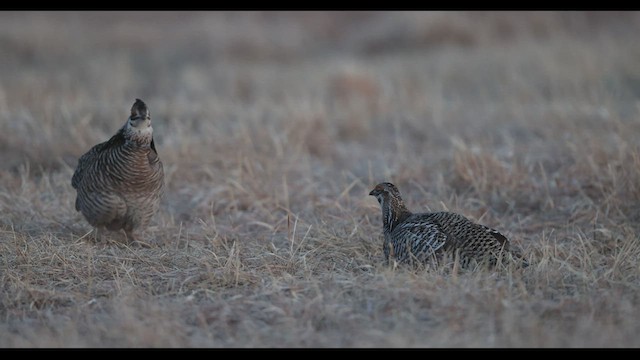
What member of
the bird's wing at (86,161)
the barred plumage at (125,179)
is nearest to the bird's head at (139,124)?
the barred plumage at (125,179)

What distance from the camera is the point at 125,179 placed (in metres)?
5.49

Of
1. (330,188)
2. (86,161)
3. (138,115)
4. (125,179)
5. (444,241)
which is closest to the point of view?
(444,241)

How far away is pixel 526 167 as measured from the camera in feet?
24.5

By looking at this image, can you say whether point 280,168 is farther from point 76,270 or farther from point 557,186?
point 76,270

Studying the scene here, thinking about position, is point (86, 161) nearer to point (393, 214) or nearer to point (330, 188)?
point (393, 214)

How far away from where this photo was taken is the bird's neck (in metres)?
5.46

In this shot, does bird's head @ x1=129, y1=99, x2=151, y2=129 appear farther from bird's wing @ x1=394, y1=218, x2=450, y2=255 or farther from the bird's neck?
bird's wing @ x1=394, y1=218, x2=450, y2=255

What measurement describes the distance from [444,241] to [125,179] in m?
2.24

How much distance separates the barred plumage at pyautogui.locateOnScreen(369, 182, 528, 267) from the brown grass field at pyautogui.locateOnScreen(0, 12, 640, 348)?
21cm

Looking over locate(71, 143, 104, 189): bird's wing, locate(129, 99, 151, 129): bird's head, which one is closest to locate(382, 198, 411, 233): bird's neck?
locate(129, 99, 151, 129): bird's head

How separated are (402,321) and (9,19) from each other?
15.9 m

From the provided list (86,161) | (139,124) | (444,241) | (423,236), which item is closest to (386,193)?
(423,236)

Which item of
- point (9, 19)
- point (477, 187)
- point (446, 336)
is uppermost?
point (9, 19)

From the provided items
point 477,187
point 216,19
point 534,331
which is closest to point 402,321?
point 534,331
